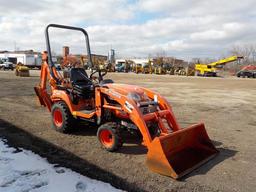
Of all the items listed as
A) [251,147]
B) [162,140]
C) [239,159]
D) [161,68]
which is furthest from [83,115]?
[161,68]

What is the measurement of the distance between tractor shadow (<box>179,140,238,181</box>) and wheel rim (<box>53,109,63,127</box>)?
3.17 meters

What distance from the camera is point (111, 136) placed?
5305 millimetres

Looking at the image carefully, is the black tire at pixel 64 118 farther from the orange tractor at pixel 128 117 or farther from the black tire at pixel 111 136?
the black tire at pixel 111 136

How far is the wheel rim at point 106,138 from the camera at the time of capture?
5.31 meters

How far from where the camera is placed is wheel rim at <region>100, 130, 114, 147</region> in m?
5.31

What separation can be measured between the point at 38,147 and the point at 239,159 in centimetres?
354

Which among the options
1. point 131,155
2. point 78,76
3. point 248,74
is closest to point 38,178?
point 131,155

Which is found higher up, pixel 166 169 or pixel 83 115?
pixel 83 115

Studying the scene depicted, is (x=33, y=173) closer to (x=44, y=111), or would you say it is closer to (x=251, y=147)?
(x=251, y=147)

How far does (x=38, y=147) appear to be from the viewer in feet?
17.9

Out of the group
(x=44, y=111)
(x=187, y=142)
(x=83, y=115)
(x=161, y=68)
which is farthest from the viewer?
(x=161, y=68)

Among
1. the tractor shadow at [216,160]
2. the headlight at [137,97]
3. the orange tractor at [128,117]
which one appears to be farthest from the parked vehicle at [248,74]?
the headlight at [137,97]

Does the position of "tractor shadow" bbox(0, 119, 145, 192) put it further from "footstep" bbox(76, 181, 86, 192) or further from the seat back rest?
the seat back rest

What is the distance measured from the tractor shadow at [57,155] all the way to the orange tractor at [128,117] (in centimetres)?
57
